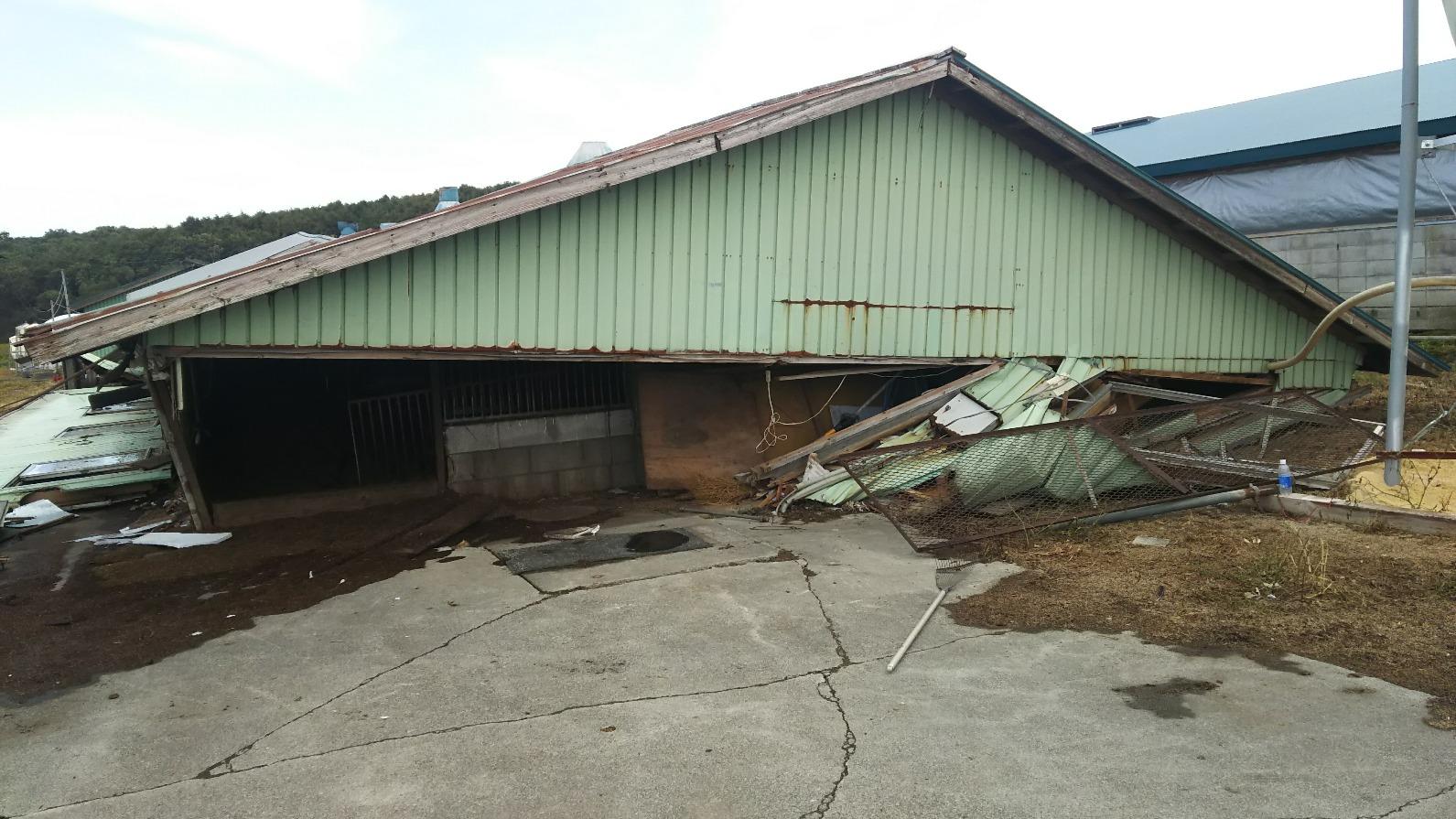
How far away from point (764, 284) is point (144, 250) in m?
51.7

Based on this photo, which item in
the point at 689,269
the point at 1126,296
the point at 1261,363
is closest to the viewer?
the point at 689,269

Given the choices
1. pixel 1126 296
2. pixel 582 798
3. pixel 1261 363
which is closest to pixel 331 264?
pixel 582 798

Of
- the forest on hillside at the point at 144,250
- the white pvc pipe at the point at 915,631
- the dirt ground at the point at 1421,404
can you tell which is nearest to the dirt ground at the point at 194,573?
the white pvc pipe at the point at 915,631

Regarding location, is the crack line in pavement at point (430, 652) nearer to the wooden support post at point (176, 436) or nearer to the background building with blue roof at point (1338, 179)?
the wooden support post at point (176, 436)

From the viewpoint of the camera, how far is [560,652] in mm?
5188

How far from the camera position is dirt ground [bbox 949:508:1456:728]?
182 inches

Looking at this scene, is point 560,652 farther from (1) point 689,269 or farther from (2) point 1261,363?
(2) point 1261,363

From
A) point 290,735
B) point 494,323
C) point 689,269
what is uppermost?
point 689,269

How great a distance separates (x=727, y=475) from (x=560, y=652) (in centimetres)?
490

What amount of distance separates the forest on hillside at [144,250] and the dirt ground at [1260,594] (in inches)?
1512

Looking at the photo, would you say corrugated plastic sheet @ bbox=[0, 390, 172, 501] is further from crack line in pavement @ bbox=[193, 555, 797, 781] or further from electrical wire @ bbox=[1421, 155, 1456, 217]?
electrical wire @ bbox=[1421, 155, 1456, 217]

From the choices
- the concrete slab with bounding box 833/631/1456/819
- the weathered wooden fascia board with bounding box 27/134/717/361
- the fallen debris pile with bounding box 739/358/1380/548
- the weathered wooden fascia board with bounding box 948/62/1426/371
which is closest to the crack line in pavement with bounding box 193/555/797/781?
the concrete slab with bounding box 833/631/1456/819

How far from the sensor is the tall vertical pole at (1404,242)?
7344 mm

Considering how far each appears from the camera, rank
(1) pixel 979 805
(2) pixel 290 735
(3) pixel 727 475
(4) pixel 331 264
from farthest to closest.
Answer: (3) pixel 727 475
(4) pixel 331 264
(2) pixel 290 735
(1) pixel 979 805
